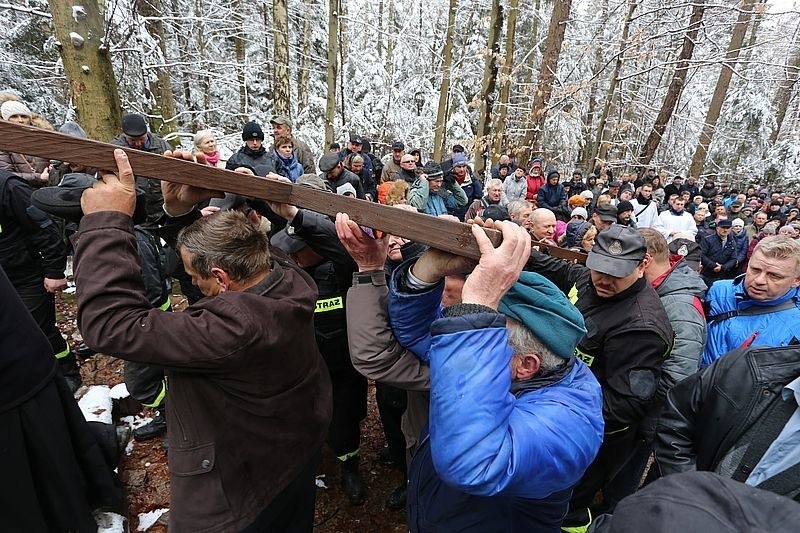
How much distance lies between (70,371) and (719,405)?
482 cm

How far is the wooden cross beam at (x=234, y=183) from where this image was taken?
1099mm

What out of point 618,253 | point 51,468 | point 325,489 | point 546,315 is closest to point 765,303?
point 618,253

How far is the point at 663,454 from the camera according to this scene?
2080mm

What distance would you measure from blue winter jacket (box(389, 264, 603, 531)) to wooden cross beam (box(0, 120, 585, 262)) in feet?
0.95

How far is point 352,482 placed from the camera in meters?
3.15

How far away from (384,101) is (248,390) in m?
20.4

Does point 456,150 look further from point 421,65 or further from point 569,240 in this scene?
point 421,65

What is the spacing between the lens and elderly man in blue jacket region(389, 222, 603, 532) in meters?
1.04

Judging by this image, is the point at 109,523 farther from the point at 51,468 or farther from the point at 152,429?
the point at 152,429

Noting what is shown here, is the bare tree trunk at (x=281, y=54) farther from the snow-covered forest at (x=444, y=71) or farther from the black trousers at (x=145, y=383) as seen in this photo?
the black trousers at (x=145, y=383)

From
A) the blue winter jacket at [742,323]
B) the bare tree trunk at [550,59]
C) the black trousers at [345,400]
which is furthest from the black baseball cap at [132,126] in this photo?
the bare tree trunk at [550,59]

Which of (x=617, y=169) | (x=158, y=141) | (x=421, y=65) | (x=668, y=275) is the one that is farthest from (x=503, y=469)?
(x=617, y=169)

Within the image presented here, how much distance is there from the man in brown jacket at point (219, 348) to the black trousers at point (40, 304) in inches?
88.8

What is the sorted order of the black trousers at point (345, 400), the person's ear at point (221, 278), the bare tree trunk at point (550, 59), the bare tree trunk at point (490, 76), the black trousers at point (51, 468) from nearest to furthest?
the person's ear at point (221, 278) < the black trousers at point (51, 468) < the black trousers at point (345, 400) < the bare tree trunk at point (550, 59) < the bare tree trunk at point (490, 76)
